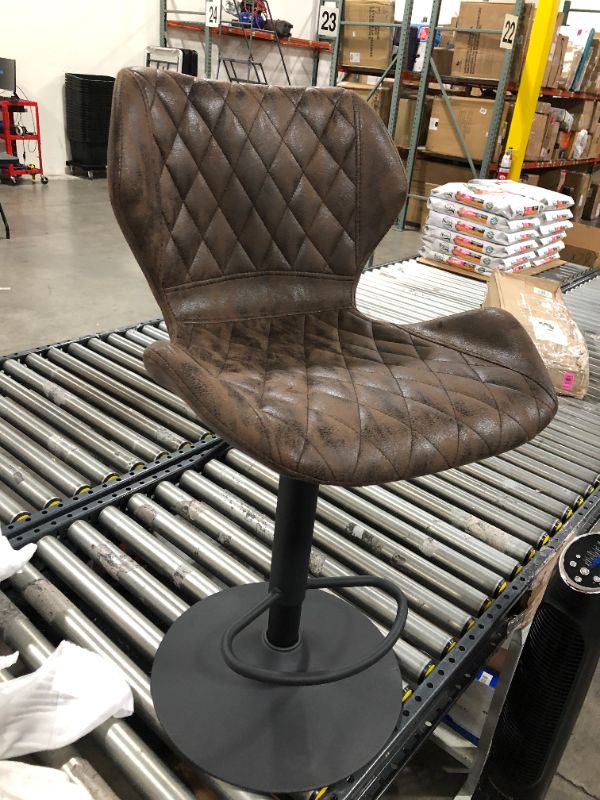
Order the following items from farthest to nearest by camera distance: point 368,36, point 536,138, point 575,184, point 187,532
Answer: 1. point 575,184
2. point 368,36
3. point 536,138
4. point 187,532

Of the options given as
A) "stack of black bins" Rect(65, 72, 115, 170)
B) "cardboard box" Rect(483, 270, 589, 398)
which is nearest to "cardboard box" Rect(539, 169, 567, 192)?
"cardboard box" Rect(483, 270, 589, 398)

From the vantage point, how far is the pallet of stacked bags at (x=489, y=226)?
10.6 ft

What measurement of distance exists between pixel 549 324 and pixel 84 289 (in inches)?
95.5

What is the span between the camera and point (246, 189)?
110 centimetres

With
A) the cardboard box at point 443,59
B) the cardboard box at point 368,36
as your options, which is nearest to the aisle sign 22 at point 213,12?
the cardboard box at point 368,36

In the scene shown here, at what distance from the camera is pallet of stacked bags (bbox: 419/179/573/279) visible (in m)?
3.25

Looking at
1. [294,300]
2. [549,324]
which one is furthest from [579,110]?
[294,300]

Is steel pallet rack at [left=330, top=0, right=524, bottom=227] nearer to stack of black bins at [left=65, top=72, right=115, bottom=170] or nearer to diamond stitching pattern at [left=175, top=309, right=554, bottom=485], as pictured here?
stack of black bins at [left=65, top=72, right=115, bottom=170]

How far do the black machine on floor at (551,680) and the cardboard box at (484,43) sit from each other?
15.4 ft

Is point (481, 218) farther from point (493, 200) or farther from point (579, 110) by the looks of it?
point (579, 110)

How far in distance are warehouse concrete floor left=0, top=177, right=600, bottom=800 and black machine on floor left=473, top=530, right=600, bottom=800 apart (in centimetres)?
25

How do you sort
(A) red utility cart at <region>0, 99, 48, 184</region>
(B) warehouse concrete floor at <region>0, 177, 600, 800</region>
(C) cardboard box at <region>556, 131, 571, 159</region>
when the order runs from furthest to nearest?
(C) cardboard box at <region>556, 131, 571, 159</region> < (A) red utility cart at <region>0, 99, 48, 184</region> < (B) warehouse concrete floor at <region>0, 177, 600, 800</region>

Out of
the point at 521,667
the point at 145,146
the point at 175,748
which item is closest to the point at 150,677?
the point at 175,748

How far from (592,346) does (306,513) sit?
7.41ft
